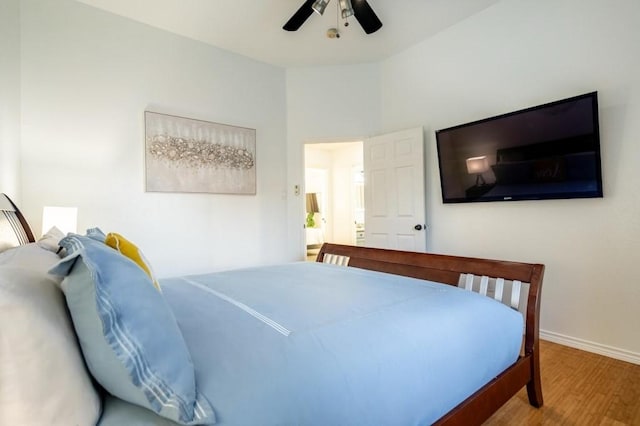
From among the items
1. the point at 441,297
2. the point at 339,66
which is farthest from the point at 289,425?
the point at 339,66

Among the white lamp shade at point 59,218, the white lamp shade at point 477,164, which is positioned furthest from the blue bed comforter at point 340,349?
the white lamp shade at point 477,164

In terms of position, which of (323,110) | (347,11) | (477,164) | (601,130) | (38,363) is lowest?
(38,363)

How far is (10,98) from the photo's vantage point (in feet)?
7.95

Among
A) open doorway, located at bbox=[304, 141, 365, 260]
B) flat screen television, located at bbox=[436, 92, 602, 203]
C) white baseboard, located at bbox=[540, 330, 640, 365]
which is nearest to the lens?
white baseboard, located at bbox=[540, 330, 640, 365]

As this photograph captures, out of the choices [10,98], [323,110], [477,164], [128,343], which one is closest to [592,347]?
[477,164]

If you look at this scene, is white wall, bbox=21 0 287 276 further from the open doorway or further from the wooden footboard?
the open doorway

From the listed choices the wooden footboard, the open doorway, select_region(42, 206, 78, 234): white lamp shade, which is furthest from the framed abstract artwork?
the open doorway

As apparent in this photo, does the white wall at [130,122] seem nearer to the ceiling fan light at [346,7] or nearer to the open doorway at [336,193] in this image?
the ceiling fan light at [346,7]

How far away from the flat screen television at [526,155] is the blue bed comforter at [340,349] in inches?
62.9

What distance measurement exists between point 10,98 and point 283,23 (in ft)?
8.03

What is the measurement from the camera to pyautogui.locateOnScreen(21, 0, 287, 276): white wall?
2678 mm

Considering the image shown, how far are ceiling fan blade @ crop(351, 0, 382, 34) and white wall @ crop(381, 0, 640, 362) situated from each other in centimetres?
121

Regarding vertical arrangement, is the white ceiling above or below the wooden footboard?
above

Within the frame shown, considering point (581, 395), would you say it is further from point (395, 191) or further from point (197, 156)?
point (197, 156)
